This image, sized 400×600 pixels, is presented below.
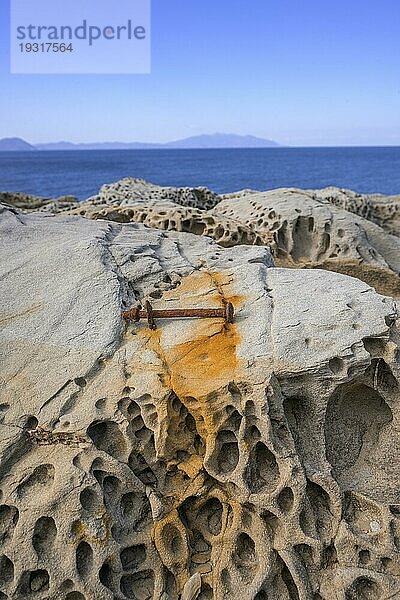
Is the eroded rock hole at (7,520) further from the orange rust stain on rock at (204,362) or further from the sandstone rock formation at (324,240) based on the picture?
the sandstone rock formation at (324,240)

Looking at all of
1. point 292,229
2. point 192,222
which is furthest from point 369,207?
point 192,222

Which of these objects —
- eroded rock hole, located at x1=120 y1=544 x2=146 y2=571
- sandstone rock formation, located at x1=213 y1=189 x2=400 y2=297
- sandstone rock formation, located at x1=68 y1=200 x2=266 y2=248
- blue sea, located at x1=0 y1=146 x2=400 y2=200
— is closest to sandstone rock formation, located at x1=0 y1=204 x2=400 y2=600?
eroded rock hole, located at x1=120 y1=544 x2=146 y2=571

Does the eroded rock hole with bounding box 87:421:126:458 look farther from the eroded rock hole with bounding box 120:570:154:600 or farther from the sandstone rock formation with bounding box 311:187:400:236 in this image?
the sandstone rock formation with bounding box 311:187:400:236

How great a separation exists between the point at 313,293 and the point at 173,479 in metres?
1.35

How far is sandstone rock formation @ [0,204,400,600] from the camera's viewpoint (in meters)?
2.59

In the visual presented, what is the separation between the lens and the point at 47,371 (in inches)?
117

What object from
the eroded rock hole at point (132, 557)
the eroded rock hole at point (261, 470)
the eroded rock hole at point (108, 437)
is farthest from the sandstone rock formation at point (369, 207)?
the eroded rock hole at point (132, 557)

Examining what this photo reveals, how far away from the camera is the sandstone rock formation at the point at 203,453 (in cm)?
259

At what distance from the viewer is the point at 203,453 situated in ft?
9.46

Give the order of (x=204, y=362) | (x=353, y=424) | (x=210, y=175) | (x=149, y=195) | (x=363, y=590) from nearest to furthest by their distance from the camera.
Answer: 1. (x=363, y=590)
2. (x=204, y=362)
3. (x=353, y=424)
4. (x=149, y=195)
5. (x=210, y=175)

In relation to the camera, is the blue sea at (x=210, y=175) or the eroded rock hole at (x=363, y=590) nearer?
the eroded rock hole at (x=363, y=590)

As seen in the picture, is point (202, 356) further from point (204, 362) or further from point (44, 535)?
point (44, 535)

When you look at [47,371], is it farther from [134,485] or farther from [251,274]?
[251,274]

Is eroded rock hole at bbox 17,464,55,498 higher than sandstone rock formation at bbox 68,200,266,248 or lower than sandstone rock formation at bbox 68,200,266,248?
lower
